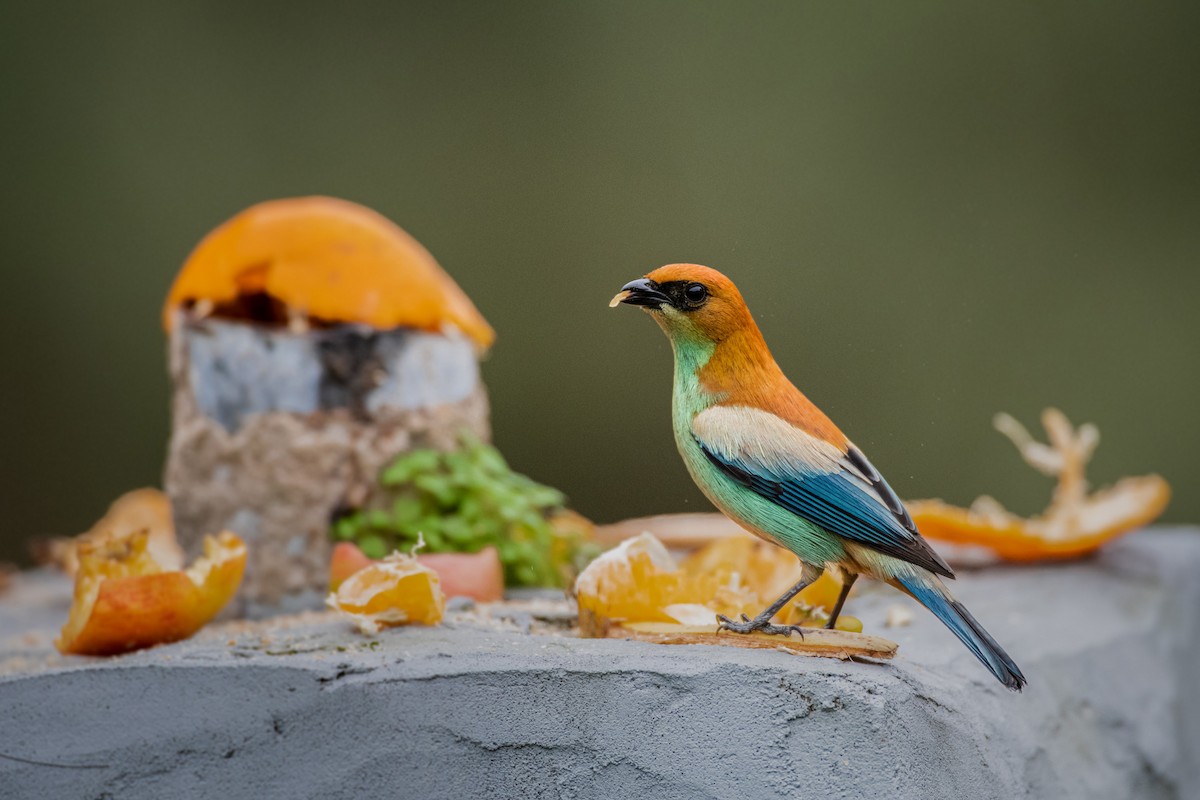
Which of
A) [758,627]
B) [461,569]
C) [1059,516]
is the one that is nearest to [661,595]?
[758,627]

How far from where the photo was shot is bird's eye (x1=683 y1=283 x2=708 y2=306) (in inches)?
72.7

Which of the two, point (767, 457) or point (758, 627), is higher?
point (767, 457)

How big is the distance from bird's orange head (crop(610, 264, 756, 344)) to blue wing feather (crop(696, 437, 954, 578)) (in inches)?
7.7

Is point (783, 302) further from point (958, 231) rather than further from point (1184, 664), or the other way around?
point (1184, 664)

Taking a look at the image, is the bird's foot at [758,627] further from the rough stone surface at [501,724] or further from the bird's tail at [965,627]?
the bird's tail at [965,627]

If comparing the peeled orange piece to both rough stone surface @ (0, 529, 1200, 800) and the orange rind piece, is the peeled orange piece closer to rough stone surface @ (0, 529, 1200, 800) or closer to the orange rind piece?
rough stone surface @ (0, 529, 1200, 800)

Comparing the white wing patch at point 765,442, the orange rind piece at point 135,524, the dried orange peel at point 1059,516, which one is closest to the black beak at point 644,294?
the white wing patch at point 765,442

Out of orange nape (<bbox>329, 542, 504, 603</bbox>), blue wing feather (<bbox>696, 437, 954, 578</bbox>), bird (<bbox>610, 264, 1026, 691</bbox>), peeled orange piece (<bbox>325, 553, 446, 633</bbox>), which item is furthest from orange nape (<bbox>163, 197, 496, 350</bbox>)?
blue wing feather (<bbox>696, 437, 954, 578</bbox>)

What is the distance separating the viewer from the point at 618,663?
177 centimetres

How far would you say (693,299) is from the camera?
186cm

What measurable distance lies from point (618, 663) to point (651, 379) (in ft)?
3.84

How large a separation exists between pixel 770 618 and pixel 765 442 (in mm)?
282

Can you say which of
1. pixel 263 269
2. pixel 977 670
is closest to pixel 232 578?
pixel 263 269

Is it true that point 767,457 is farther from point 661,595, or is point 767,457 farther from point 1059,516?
point 1059,516
